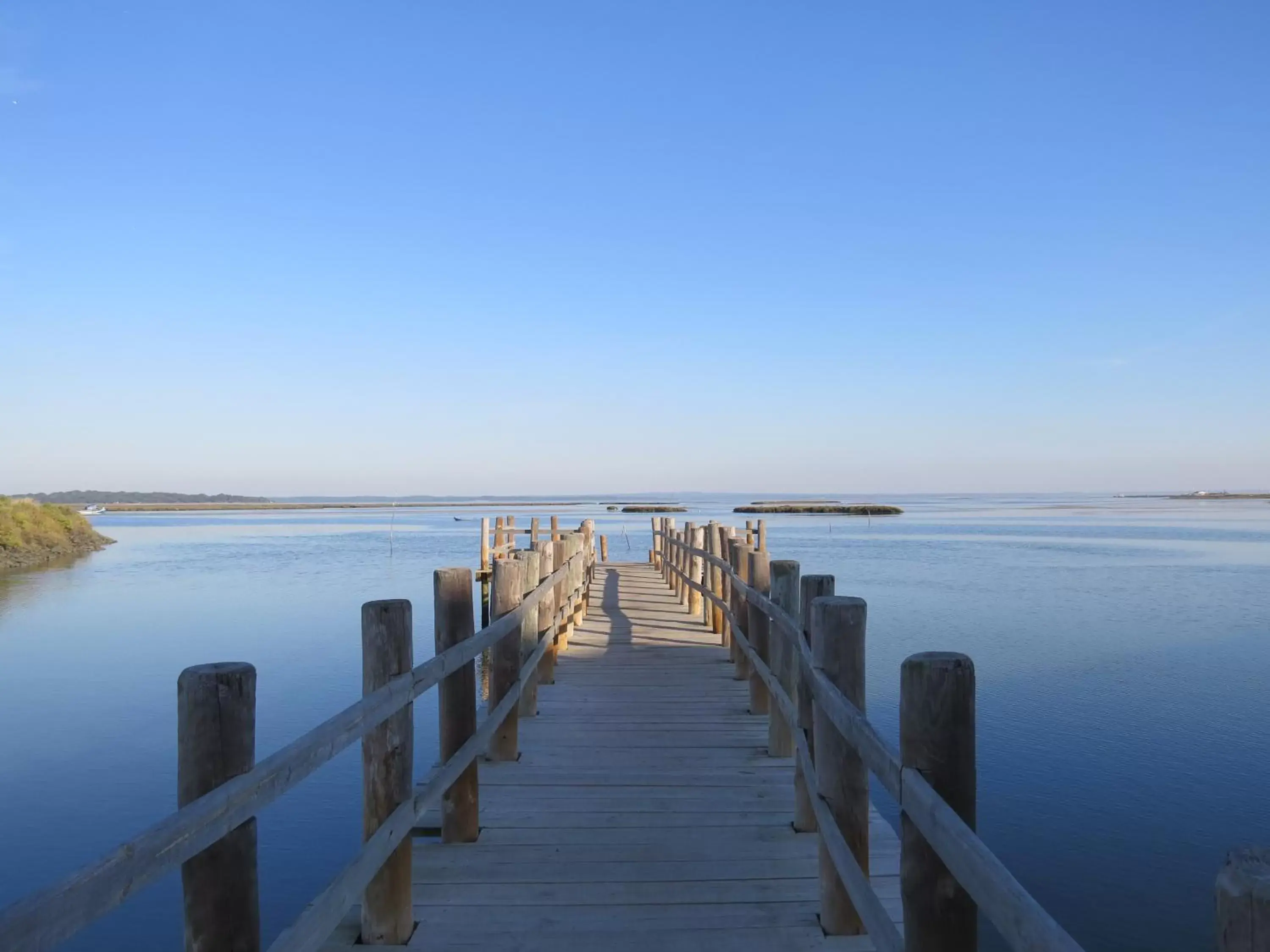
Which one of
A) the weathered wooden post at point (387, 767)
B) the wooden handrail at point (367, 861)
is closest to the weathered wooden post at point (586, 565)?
the wooden handrail at point (367, 861)

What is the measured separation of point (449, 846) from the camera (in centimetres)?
467

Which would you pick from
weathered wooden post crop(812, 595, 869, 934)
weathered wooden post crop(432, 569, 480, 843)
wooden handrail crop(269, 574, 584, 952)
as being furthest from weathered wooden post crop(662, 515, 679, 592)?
weathered wooden post crop(812, 595, 869, 934)

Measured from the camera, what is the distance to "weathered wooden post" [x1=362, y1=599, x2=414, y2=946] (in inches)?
136

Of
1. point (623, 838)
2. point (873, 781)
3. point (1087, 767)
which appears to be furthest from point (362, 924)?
point (1087, 767)

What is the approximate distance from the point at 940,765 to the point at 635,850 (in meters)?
2.58

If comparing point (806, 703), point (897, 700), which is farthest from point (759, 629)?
point (897, 700)

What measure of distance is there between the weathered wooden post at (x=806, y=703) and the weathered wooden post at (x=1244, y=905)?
2.64 m

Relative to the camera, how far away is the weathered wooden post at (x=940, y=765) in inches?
95.7

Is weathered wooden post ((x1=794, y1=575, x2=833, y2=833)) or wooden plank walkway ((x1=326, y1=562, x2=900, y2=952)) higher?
weathered wooden post ((x1=794, y1=575, x2=833, y2=833))

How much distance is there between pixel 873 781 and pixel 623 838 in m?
4.83

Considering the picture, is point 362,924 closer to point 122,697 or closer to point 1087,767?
point 1087,767

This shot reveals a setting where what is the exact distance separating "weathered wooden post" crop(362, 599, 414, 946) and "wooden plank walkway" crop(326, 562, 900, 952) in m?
0.13

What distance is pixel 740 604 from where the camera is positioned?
26.8ft

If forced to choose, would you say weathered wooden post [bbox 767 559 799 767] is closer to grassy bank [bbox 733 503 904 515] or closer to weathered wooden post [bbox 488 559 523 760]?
weathered wooden post [bbox 488 559 523 760]
